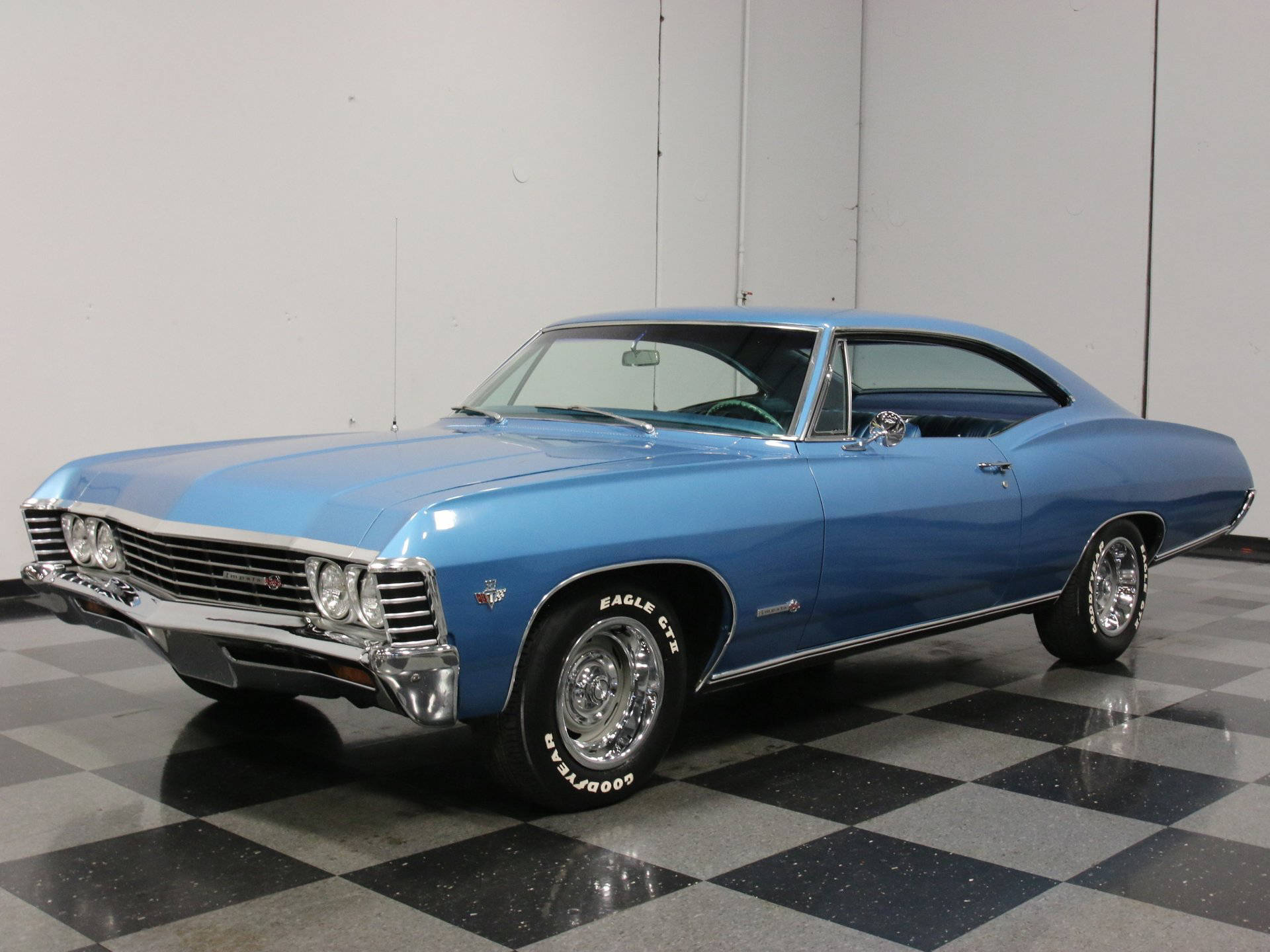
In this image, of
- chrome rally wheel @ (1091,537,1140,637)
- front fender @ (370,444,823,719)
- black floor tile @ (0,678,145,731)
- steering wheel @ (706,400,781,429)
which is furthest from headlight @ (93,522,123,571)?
chrome rally wheel @ (1091,537,1140,637)

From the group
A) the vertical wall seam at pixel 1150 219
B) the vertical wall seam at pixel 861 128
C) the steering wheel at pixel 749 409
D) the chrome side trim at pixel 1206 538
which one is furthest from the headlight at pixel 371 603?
the vertical wall seam at pixel 861 128

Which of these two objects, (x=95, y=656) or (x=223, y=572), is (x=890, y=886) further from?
(x=95, y=656)

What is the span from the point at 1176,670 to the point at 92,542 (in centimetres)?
396

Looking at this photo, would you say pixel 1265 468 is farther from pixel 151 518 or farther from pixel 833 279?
pixel 151 518

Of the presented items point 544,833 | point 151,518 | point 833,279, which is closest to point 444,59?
point 833,279

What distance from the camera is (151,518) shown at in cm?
323

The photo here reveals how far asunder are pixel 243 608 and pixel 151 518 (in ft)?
1.40

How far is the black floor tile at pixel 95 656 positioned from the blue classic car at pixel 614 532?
0.88 meters

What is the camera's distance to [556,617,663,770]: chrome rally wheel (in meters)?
3.12

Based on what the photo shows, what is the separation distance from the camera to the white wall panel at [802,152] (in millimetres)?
9578

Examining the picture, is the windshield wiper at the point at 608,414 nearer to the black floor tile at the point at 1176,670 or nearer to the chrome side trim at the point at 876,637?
the chrome side trim at the point at 876,637

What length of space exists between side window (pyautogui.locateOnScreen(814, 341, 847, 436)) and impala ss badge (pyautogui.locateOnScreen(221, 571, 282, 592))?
1.62 meters

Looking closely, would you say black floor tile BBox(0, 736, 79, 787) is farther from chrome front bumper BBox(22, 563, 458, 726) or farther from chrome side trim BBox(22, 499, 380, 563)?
chrome side trim BBox(22, 499, 380, 563)

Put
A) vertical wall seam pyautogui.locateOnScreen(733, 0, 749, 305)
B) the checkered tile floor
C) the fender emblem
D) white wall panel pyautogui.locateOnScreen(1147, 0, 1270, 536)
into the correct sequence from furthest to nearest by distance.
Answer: vertical wall seam pyautogui.locateOnScreen(733, 0, 749, 305) < white wall panel pyautogui.locateOnScreen(1147, 0, 1270, 536) < the fender emblem < the checkered tile floor
